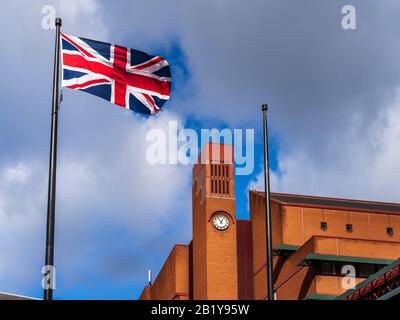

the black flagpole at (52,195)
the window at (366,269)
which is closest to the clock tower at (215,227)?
the window at (366,269)

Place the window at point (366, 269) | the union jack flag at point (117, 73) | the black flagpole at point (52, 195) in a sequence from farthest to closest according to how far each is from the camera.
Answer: the window at point (366, 269) < the union jack flag at point (117, 73) < the black flagpole at point (52, 195)

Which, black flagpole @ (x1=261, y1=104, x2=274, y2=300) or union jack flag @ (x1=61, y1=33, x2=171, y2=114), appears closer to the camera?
union jack flag @ (x1=61, y1=33, x2=171, y2=114)

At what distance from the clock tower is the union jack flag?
63.9 meters

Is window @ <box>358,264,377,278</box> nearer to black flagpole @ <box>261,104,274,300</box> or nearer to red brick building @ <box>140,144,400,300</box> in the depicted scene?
red brick building @ <box>140,144,400,300</box>

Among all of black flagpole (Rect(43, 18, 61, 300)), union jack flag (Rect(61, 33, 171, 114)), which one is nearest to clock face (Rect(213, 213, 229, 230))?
union jack flag (Rect(61, 33, 171, 114))

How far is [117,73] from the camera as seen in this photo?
23.0 metres

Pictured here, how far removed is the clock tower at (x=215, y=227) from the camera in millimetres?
86500

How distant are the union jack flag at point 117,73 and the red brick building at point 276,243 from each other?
4401 cm

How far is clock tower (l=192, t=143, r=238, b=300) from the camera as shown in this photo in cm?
8650

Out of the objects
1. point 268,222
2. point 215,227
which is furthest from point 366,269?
point 268,222

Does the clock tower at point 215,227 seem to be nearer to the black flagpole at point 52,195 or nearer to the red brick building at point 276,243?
the red brick building at point 276,243
